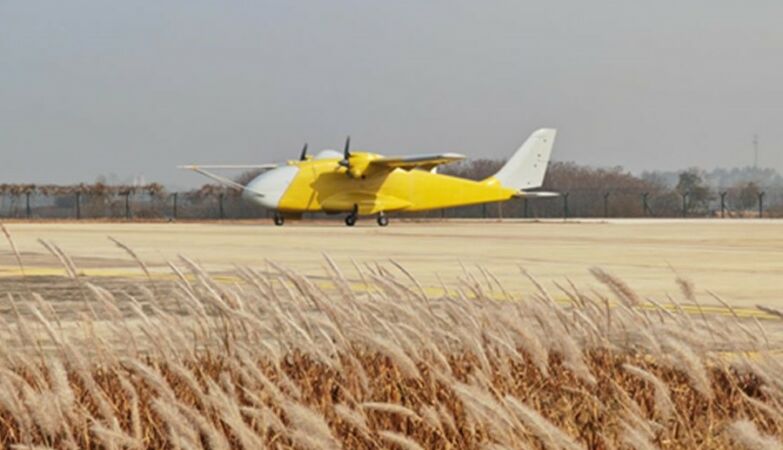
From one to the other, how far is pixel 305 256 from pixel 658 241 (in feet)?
43.6

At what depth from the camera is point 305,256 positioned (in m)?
28.4

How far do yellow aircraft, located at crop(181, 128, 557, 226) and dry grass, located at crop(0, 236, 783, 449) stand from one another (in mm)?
47087

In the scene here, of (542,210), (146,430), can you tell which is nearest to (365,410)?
(146,430)

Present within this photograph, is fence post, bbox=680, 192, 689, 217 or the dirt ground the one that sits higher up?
the dirt ground

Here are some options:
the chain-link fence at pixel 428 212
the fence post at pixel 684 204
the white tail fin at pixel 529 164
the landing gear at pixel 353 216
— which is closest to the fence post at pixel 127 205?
the chain-link fence at pixel 428 212

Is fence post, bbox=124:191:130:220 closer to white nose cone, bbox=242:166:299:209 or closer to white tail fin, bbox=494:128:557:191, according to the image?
white tail fin, bbox=494:128:557:191

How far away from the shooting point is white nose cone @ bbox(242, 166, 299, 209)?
2184 inches

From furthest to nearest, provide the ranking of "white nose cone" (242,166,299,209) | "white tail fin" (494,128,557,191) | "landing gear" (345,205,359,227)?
"white tail fin" (494,128,557,191) < "landing gear" (345,205,359,227) < "white nose cone" (242,166,299,209)

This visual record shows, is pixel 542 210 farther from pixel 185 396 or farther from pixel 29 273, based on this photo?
pixel 185 396

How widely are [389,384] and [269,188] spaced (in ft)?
159

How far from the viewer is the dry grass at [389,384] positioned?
14.6ft

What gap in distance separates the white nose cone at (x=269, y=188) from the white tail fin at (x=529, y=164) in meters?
15.0

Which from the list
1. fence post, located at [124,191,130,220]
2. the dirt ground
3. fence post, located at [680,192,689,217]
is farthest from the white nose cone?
fence post, located at [680,192,689,217]

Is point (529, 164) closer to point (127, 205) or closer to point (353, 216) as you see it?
point (353, 216)
